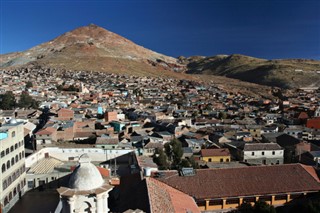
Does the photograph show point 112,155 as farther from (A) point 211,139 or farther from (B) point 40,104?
(B) point 40,104

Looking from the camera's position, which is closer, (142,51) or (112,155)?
(112,155)

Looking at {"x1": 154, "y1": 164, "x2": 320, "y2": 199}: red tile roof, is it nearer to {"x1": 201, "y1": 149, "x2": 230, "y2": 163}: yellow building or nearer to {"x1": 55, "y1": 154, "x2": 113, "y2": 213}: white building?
{"x1": 55, "y1": 154, "x2": 113, "y2": 213}: white building

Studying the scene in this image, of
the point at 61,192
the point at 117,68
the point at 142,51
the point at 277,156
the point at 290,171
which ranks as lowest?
the point at 277,156

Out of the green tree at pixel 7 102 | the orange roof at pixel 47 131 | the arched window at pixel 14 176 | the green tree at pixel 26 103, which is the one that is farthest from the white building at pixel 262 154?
the green tree at pixel 7 102

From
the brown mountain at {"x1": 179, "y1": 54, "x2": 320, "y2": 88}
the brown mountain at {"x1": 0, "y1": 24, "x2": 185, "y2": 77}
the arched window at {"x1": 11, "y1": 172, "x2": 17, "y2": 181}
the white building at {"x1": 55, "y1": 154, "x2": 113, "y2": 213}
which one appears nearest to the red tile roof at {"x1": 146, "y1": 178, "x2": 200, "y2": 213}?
the white building at {"x1": 55, "y1": 154, "x2": 113, "y2": 213}

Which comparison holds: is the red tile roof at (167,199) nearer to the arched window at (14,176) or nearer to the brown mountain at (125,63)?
the arched window at (14,176)

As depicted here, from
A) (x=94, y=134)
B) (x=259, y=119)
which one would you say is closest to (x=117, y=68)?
(x=259, y=119)

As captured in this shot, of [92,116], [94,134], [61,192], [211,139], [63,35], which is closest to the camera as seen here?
[61,192]
